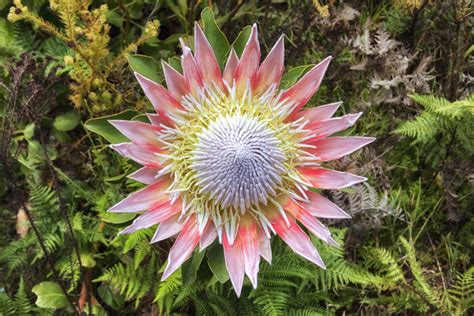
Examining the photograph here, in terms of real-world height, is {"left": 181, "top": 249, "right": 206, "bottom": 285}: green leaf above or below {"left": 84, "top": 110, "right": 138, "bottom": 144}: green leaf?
below

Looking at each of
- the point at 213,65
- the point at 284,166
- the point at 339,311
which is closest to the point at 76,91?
the point at 213,65

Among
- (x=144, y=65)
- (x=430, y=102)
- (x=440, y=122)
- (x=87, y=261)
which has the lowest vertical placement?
(x=87, y=261)

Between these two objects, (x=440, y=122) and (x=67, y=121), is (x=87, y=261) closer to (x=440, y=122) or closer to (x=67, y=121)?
(x=67, y=121)

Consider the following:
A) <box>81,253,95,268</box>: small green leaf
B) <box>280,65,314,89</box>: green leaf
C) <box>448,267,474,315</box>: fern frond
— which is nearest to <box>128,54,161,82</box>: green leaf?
<box>280,65,314,89</box>: green leaf

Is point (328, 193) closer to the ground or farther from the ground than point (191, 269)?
closer to the ground

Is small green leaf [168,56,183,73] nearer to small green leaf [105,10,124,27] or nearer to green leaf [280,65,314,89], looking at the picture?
green leaf [280,65,314,89]

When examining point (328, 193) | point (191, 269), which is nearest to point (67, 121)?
point (191, 269)

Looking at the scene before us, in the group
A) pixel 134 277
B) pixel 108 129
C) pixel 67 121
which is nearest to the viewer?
pixel 108 129
